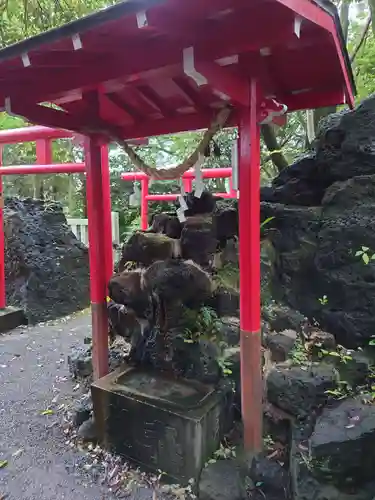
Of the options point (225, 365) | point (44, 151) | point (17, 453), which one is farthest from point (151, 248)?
point (44, 151)

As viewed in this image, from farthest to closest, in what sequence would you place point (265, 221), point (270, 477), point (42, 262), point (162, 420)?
1. point (42, 262)
2. point (265, 221)
3. point (162, 420)
4. point (270, 477)

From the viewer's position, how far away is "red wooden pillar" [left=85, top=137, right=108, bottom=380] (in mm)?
3461

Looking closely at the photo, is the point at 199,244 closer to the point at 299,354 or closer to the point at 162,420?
the point at 299,354

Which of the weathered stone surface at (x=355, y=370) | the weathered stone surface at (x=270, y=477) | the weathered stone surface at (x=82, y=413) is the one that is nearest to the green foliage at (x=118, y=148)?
the weathered stone surface at (x=355, y=370)

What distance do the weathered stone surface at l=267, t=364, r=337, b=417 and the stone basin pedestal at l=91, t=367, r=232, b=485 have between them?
36 centimetres

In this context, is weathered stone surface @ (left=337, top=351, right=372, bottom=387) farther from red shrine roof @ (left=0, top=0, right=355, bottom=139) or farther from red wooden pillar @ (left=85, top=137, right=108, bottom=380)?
red wooden pillar @ (left=85, top=137, right=108, bottom=380)

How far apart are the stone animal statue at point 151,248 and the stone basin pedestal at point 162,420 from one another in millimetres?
942

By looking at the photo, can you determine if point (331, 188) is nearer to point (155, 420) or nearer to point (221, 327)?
point (221, 327)

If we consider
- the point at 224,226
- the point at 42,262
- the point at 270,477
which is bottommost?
the point at 270,477

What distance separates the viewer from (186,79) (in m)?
2.86

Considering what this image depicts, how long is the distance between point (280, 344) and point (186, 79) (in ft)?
6.75

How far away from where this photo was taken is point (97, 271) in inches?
139

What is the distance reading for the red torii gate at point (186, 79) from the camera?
187 centimetres

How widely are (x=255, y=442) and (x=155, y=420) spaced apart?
0.68 m
